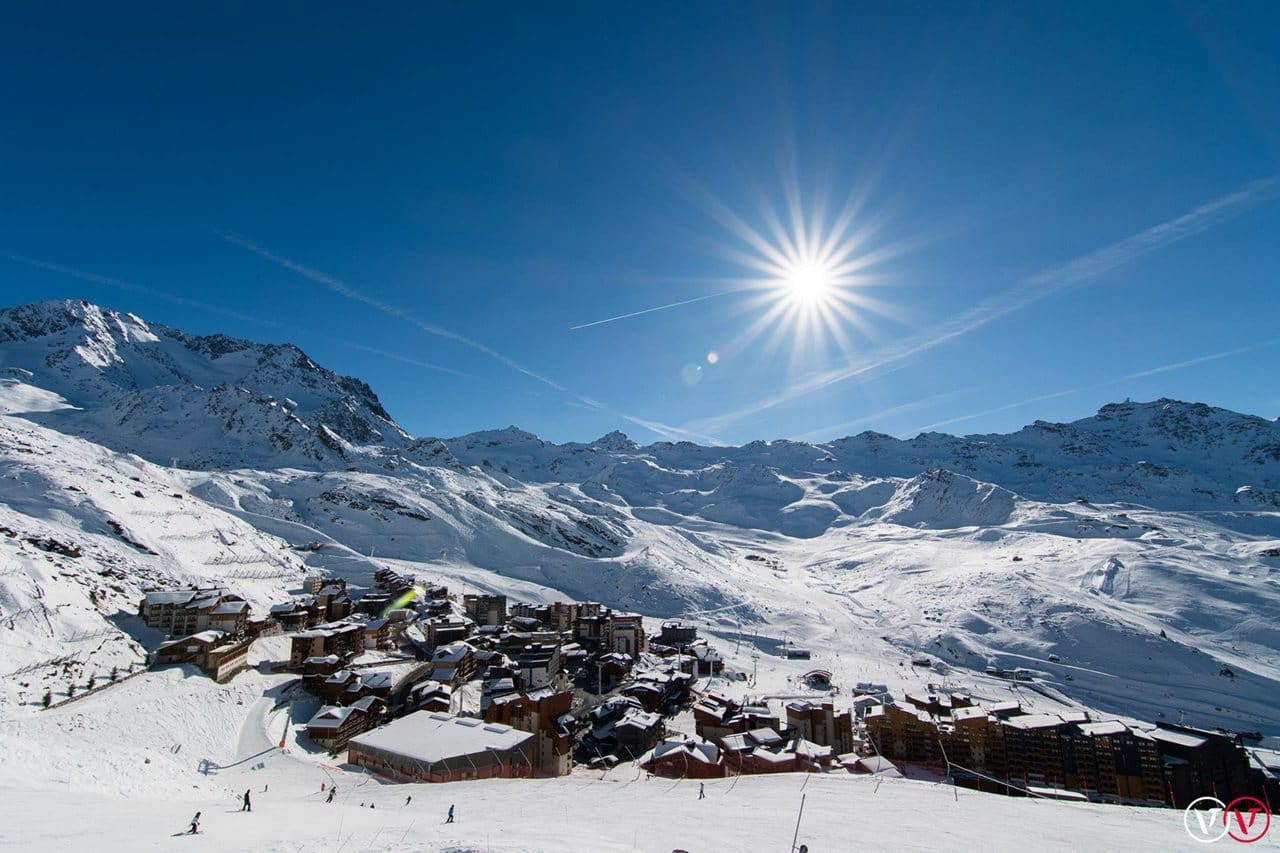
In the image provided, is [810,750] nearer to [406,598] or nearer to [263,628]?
[263,628]

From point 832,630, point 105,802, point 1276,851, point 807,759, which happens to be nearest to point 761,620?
point 832,630

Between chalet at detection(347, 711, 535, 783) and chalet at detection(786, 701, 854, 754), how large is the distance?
18114 millimetres

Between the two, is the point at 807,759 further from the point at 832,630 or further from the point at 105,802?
the point at 832,630

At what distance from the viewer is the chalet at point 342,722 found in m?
33.1

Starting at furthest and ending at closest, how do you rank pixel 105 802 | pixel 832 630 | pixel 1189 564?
pixel 1189 564
pixel 832 630
pixel 105 802

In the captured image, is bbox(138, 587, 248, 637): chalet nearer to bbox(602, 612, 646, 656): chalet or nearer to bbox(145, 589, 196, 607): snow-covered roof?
bbox(145, 589, 196, 607): snow-covered roof

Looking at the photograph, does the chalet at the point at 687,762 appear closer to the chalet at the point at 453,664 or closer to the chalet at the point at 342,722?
the chalet at the point at 342,722

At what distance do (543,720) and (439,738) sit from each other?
7.11 m

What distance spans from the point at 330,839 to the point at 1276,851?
932 inches

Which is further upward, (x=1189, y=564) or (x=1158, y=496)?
(x=1158, y=496)

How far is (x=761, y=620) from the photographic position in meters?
83.4

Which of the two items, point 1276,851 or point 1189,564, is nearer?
point 1276,851

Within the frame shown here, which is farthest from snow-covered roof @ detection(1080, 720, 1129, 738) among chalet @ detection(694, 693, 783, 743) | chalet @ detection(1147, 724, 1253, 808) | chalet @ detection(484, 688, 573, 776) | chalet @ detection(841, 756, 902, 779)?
→ chalet @ detection(484, 688, 573, 776)

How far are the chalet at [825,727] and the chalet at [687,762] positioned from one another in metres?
8.99
